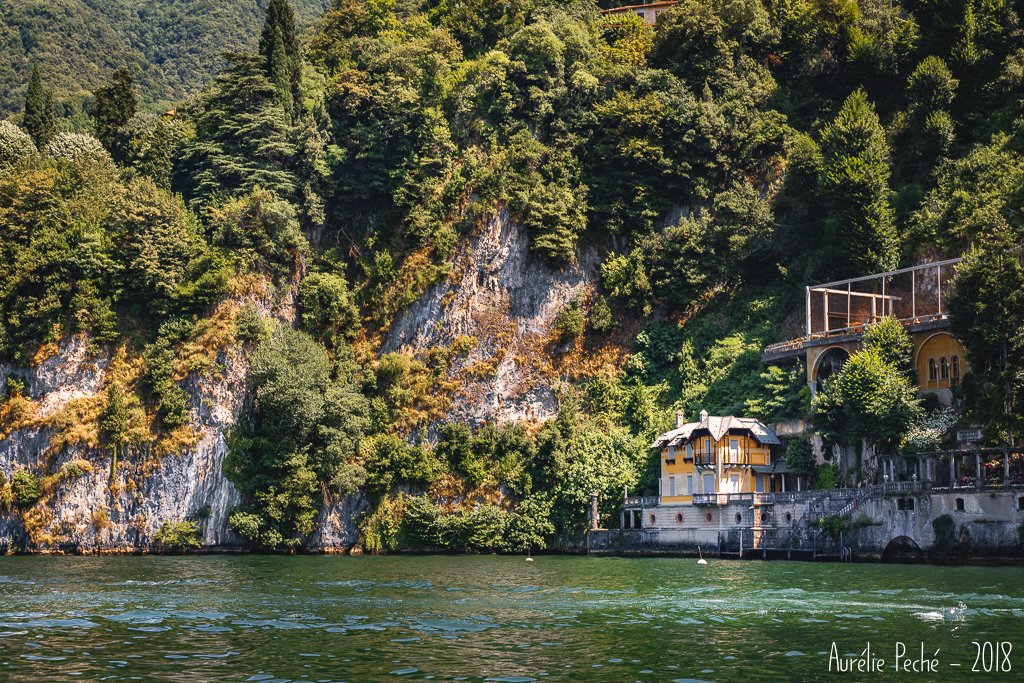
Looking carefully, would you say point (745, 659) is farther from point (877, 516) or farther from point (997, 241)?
point (997, 241)

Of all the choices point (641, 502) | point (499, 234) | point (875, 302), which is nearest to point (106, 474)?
point (499, 234)

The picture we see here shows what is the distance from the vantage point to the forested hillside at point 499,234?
69.0 m

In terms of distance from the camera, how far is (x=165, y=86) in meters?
145

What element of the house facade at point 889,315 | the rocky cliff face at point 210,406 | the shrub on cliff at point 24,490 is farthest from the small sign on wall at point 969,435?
the shrub on cliff at point 24,490

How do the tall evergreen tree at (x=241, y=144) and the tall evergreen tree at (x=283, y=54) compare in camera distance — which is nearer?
the tall evergreen tree at (x=241, y=144)

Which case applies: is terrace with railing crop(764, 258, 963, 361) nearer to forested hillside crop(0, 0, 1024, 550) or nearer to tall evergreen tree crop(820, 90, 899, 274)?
tall evergreen tree crop(820, 90, 899, 274)

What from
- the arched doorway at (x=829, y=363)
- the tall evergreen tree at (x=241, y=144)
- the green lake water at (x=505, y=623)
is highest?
the tall evergreen tree at (x=241, y=144)

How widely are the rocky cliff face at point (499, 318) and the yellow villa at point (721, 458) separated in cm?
944

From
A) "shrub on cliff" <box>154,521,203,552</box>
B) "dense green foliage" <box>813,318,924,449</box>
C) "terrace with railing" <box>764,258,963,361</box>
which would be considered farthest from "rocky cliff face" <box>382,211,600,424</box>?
"dense green foliage" <box>813,318,924,449</box>

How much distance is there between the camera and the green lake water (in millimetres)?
25422

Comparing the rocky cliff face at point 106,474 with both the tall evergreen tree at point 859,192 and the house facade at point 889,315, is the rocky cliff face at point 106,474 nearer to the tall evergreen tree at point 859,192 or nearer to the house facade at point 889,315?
the house facade at point 889,315

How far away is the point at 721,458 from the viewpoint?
6475 centimetres

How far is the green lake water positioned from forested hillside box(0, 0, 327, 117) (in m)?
82.8

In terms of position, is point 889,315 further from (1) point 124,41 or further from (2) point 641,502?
(1) point 124,41
